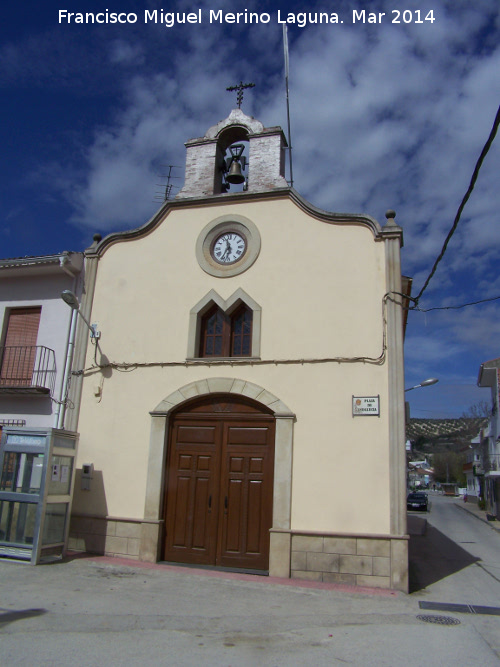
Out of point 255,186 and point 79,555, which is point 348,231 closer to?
point 255,186

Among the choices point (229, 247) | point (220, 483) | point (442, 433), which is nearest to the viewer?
point (220, 483)

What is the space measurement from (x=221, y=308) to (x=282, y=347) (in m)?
1.48

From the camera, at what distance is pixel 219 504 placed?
32.2ft

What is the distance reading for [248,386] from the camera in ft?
32.9

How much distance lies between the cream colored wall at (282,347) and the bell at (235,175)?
1.04m

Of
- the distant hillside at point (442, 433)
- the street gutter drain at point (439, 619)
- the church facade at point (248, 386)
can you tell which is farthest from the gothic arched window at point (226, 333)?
the distant hillside at point (442, 433)

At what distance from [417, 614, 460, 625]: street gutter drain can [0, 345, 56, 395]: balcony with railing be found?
26.1 feet

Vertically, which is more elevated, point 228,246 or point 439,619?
point 228,246

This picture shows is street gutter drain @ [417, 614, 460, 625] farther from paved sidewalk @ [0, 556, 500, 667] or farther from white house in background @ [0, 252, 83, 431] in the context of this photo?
white house in background @ [0, 252, 83, 431]

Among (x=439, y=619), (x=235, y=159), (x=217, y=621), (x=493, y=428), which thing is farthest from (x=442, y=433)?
(x=217, y=621)

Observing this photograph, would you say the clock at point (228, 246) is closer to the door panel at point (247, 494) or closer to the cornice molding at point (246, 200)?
the cornice molding at point (246, 200)

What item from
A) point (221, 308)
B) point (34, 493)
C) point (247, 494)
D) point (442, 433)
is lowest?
point (34, 493)

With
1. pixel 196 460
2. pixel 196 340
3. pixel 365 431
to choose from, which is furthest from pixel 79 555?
pixel 365 431

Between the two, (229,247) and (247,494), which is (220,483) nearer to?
(247,494)
